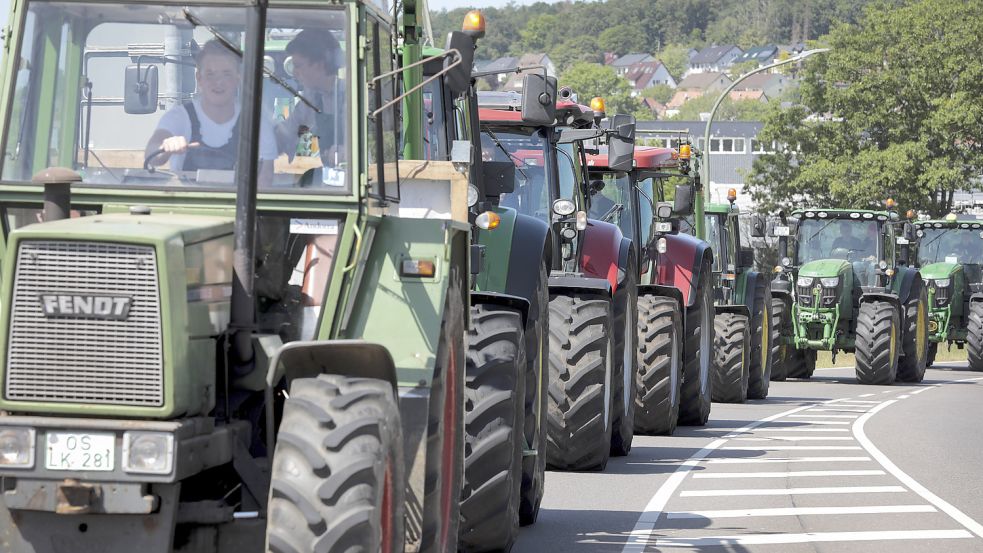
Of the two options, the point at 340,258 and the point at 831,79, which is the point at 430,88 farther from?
the point at 831,79

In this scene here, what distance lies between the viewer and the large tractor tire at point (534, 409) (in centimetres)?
1052

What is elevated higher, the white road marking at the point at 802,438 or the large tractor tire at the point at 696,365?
the large tractor tire at the point at 696,365

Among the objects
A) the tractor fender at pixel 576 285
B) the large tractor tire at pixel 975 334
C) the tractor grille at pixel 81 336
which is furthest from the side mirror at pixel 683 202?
the large tractor tire at pixel 975 334

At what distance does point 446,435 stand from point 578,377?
5666 millimetres

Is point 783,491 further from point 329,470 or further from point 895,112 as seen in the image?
point 895,112

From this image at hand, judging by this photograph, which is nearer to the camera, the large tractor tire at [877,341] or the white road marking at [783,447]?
the white road marking at [783,447]

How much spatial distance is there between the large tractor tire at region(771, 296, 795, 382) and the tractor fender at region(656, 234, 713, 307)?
26.9 feet

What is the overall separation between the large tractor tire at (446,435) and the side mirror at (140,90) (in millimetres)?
1461

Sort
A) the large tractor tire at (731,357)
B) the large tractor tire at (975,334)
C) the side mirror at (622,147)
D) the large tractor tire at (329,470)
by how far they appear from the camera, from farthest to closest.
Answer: the large tractor tire at (975,334) → the large tractor tire at (731,357) → the side mirror at (622,147) → the large tractor tire at (329,470)

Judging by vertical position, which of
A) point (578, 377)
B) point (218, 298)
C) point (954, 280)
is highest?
point (954, 280)

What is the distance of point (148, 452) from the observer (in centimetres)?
595

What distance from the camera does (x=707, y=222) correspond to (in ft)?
90.0

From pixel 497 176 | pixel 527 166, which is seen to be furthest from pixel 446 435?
pixel 527 166

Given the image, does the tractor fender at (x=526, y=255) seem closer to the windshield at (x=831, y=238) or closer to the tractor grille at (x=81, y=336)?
the tractor grille at (x=81, y=336)
